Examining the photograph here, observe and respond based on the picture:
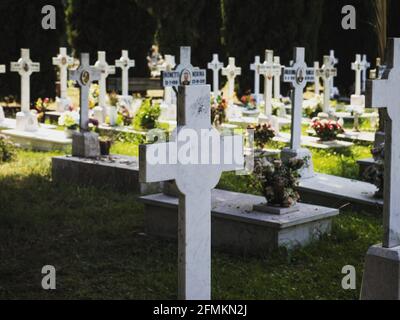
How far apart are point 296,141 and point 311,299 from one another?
3.93 metres

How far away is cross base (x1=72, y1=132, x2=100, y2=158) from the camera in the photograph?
377 inches

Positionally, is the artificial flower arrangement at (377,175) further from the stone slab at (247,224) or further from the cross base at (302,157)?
the cross base at (302,157)

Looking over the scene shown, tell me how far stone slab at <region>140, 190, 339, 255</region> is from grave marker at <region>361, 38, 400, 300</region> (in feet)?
6.01

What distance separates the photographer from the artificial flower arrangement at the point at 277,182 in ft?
22.4

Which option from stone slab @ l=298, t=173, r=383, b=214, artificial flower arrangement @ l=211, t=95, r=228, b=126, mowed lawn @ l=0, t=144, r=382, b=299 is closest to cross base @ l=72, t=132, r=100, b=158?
mowed lawn @ l=0, t=144, r=382, b=299

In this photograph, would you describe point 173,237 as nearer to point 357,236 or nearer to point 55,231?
point 55,231

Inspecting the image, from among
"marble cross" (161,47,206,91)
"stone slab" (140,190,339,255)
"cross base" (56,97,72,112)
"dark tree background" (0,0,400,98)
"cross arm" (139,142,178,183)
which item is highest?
"dark tree background" (0,0,400,98)

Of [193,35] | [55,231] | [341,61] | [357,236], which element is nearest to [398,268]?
[357,236]

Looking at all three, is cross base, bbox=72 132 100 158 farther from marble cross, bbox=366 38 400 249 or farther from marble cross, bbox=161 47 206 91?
marble cross, bbox=366 38 400 249

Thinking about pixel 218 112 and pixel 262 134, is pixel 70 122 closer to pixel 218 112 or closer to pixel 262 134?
pixel 218 112

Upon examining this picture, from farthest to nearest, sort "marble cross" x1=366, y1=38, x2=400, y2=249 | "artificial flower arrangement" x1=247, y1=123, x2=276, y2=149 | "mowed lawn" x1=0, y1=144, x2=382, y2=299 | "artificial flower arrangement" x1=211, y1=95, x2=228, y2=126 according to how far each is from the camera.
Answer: "artificial flower arrangement" x1=211, y1=95, x2=228, y2=126 → "artificial flower arrangement" x1=247, y1=123, x2=276, y2=149 → "mowed lawn" x1=0, y1=144, x2=382, y2=299 → "marble cross" x1=366, y1=38, x2=400, y2=249

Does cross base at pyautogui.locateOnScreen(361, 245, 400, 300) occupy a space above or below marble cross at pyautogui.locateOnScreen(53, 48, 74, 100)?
below

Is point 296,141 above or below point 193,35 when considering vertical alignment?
below
